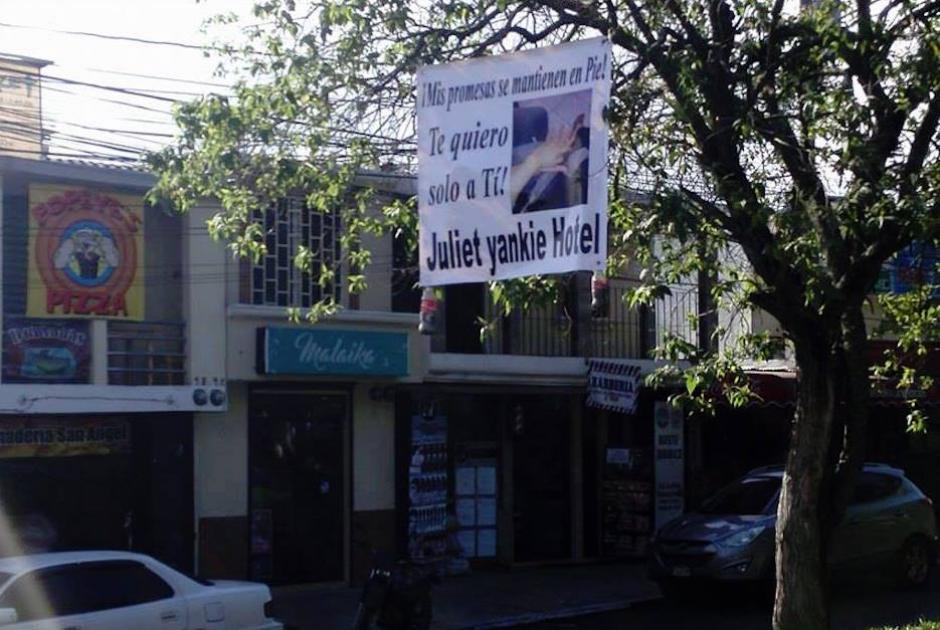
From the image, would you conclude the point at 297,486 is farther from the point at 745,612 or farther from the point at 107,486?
the point at 745,612

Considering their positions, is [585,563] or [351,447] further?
[585,563]

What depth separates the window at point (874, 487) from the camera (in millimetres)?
18766

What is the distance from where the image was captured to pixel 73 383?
1627 centimetres

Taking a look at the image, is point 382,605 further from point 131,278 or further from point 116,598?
point 131,278

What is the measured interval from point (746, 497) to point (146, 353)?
7948mm

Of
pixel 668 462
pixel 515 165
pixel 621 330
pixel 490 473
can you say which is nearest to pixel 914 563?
pixel 668 462

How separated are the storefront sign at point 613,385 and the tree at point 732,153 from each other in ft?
29.7

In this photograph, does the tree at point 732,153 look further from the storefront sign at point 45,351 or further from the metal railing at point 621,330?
the metal railing at point 621,330

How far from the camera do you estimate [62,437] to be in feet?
54.4

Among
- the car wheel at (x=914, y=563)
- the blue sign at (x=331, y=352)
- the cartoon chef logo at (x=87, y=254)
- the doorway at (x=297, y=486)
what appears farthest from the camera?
the car wheel at (x=914, y=563)

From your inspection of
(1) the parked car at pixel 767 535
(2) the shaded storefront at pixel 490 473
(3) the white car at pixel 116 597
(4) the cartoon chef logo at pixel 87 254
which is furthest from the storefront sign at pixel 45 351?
(1) the parked car at pixel 767 535

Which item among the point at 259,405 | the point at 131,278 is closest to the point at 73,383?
the point at 131,278

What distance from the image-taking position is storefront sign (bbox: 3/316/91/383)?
15.8 meters

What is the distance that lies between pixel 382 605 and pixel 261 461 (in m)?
5.84
